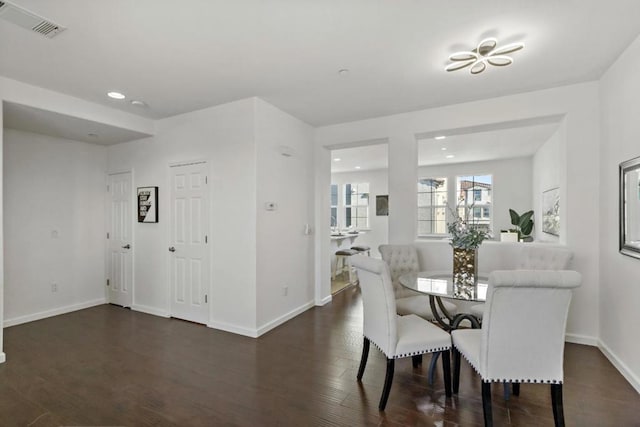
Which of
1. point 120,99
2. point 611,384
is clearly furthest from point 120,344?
point 611,384

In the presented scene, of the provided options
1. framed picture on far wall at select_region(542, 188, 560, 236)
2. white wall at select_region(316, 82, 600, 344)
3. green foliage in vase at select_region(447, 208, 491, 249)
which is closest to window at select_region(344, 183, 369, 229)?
framed picture on far wall at select_region(542, 188, 560, 236)

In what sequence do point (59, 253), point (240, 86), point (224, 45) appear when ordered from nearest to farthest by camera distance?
1. point (224, 45)
2. point (240, 86)
3. point (59, 253)

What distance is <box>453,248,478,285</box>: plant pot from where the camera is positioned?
2.81 meters

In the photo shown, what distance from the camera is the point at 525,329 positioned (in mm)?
1827

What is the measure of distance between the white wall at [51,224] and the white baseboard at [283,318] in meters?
3.05

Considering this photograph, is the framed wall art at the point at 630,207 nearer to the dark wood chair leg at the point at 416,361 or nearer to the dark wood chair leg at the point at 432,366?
the dark wood chair leg at the point at 432,366

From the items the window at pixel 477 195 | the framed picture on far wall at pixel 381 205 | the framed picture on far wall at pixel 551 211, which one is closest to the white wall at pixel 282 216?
the framed picture on far wall at pixel 551 211

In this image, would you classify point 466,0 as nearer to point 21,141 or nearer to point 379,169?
point 21,141

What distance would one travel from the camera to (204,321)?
12.9ft

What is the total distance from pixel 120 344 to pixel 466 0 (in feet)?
14.2

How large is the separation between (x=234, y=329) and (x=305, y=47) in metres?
3.08

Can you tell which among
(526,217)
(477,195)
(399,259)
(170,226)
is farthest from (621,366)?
(477,195)

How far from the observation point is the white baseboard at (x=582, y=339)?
3.21 meters

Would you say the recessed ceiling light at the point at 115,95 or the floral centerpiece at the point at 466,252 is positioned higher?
the recessed ceiling light at the point at 115,95
